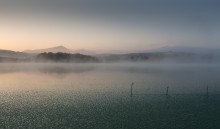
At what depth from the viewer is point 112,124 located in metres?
50.7

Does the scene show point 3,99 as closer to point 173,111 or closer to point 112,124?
point 112,124

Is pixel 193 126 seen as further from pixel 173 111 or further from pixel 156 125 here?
pixel 173 111

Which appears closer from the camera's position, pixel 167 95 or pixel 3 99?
pixel 3 99

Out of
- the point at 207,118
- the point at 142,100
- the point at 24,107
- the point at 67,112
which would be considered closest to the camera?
the point at 207,118

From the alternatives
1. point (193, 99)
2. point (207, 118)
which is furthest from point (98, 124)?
point (193, 99)

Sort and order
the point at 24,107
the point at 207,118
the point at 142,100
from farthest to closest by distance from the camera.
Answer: the point at 142,100 < the point at 24,107 < the point at 207,118

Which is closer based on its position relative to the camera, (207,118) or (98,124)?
(98,124)

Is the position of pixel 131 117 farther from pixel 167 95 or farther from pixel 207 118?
pixel 167 95

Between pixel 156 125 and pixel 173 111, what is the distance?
12030mm

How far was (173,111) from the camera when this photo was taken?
199 feet

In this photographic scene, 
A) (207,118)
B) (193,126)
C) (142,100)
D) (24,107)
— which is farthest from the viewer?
(142,100)

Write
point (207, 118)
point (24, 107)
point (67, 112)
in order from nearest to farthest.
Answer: point (207, 118) → point (67, 112) → point (24, 107)

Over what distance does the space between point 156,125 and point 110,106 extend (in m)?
17.8

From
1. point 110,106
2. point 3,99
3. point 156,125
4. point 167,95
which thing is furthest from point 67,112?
point 167,95
